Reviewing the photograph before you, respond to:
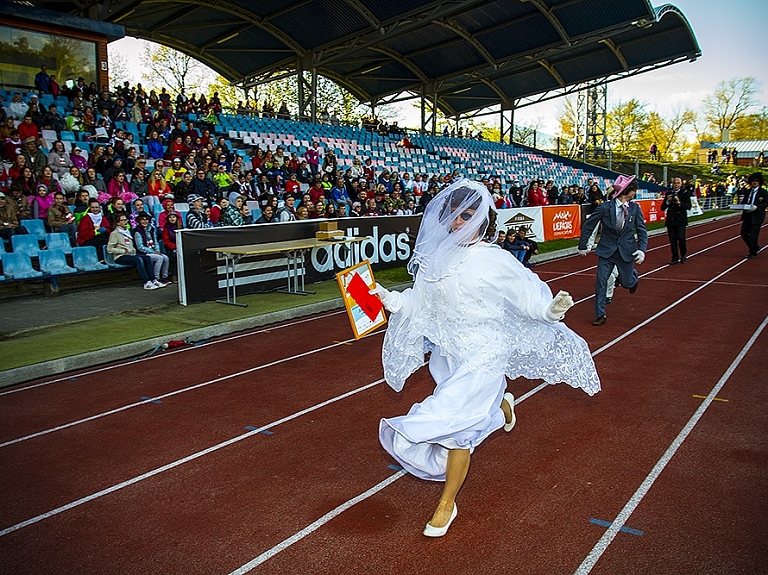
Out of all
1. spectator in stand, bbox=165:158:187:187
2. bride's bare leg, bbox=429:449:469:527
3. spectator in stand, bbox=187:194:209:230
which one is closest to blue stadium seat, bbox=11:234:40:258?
spectator in stand, bbox=187:194:209:230

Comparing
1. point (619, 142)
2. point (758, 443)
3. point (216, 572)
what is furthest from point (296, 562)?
point (619, 142)

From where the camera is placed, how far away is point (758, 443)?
17.1 feet

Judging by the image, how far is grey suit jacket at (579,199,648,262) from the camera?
9.22 meters

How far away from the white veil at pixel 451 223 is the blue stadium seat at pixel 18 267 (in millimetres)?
9209

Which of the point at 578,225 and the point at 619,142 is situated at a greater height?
the point at 619,142

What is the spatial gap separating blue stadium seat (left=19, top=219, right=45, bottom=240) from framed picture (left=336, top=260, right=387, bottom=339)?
965cm

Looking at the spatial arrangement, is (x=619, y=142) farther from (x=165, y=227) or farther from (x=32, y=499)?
(x=32, y=499)

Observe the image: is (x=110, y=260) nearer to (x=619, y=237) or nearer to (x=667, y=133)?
(x=619, y=237)

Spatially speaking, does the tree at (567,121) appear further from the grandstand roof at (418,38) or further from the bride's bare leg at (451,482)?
the bride's bare leg at (451,482)

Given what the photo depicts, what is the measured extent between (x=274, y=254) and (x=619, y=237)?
6407mm

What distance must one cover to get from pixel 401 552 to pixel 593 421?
2760mm

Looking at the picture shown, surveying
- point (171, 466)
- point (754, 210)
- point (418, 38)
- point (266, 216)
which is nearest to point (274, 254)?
point (266, 216)

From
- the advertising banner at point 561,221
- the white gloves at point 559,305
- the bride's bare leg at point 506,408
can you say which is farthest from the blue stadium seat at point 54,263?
the advertising banner at point 561,221

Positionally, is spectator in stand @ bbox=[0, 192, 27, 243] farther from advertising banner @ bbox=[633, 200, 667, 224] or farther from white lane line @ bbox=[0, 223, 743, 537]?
advertising banner @ bbox=[633, 200, 667, 224]
